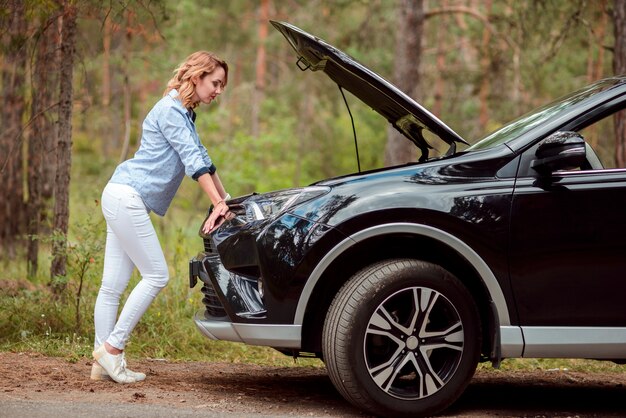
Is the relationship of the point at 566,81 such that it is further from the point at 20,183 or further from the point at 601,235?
the point at 601,235

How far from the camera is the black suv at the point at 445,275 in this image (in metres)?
4.77

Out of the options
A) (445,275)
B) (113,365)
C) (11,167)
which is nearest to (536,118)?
(445,275)

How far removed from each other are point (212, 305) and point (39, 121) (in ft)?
18.7

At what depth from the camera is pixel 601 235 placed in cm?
480

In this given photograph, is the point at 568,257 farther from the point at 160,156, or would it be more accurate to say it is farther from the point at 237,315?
the point at 160,156

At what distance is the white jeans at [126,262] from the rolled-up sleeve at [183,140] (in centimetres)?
40

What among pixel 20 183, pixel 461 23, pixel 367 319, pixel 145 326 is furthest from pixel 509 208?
pixel 461 23

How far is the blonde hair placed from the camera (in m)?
5.47

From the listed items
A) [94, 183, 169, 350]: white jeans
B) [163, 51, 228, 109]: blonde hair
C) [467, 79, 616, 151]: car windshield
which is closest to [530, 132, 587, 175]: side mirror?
[467, 79, 616, 151]: car windshield

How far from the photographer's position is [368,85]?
5367 millimetres

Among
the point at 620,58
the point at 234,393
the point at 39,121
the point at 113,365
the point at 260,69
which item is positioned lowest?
the point at 234,393

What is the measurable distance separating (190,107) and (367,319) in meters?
1.85

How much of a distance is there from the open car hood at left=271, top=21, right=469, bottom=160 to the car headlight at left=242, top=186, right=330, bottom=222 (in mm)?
723

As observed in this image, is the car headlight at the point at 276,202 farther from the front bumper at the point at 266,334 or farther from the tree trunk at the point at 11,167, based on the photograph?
the tree trunk at the point at 11,167
